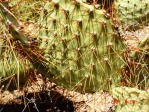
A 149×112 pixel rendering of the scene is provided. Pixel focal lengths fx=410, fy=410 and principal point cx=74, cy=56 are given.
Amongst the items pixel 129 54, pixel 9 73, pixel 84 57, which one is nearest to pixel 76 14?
pixel 84 57

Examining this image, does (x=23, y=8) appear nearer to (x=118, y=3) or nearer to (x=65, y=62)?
(x=118, y=3)

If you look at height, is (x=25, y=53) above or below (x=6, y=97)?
above

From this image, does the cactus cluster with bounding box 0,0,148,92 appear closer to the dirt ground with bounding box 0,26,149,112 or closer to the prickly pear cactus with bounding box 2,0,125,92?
the prickly pear cactus with bounding box 2,0,125,92

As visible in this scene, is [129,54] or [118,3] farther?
[118,3]

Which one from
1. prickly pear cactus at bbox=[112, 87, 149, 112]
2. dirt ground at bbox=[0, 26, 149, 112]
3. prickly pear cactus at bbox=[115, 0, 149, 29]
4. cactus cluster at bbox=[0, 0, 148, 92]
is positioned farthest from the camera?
prickly pear cactus at bbox=[115, 0, 149, 29]

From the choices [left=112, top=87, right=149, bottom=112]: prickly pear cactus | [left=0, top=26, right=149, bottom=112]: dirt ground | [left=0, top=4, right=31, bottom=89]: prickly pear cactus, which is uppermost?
[left=0, top=4, right=31, bottom=89]: prickly pear cactus

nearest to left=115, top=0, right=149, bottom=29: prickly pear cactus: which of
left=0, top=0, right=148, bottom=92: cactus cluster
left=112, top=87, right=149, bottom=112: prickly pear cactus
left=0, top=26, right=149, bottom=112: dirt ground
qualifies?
left=0, top=26, right=149, bottom=112: dirt ground

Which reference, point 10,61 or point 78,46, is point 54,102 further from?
point 78,46
